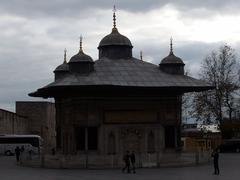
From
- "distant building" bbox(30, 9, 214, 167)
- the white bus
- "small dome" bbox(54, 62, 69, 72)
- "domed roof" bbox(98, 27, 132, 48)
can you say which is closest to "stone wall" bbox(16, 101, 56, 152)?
the white bus

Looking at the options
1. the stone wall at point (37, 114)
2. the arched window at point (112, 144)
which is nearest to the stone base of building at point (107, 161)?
the arched window at point (112, 144)

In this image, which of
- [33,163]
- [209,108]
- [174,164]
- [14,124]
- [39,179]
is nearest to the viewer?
[39,179]

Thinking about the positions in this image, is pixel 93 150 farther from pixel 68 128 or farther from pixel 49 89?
pixel 49 89

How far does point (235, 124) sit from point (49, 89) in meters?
34.0

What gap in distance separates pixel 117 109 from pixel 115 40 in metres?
8.38

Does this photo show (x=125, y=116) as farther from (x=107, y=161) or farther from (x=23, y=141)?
(x=23, y=141)

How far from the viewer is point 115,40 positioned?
155 ft

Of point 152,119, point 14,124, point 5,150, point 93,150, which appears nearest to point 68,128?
point 93,150

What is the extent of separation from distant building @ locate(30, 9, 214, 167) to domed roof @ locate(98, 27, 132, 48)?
4584 mm

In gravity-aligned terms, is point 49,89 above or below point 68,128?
above

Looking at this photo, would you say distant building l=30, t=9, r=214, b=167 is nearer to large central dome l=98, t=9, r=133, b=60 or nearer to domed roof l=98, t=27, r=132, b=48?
large central dome l=98, t=9, r=133, b=60

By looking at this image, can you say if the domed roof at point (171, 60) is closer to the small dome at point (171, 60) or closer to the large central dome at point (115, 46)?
the small dome at point (171, 60)

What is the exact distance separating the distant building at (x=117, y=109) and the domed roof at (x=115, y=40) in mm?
4584

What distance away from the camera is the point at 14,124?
71500 millimetres
